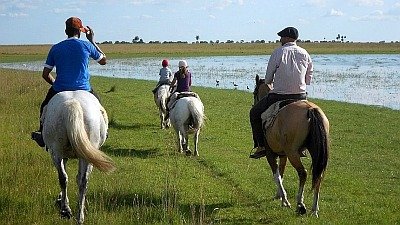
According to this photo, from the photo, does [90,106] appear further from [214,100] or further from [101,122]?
[214,100]

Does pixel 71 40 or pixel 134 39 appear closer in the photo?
pixel 71 40

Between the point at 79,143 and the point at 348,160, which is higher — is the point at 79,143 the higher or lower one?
the higher one

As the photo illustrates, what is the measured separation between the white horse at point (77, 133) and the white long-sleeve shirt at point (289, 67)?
2657 mm

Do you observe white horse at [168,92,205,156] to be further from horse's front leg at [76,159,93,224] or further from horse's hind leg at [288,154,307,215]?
horse's front leg at [76,159,93,224]

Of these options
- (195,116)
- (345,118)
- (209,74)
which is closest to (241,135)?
(195,116)

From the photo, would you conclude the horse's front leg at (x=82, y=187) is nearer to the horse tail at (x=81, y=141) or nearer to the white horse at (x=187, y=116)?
the horse tail at (x=81, y=141)

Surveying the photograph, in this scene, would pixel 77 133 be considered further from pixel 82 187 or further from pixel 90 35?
pixel 90 35

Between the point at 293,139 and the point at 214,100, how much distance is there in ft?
60.5

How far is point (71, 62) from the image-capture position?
7387 mm

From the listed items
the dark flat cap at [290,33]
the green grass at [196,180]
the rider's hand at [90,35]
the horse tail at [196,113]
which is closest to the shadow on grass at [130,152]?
the green grass at [196,180]

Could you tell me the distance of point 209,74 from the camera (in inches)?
1868

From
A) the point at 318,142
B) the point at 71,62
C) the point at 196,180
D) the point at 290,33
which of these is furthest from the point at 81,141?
the point at 196,180

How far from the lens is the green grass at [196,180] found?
7.52m

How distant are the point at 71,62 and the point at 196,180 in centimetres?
368
